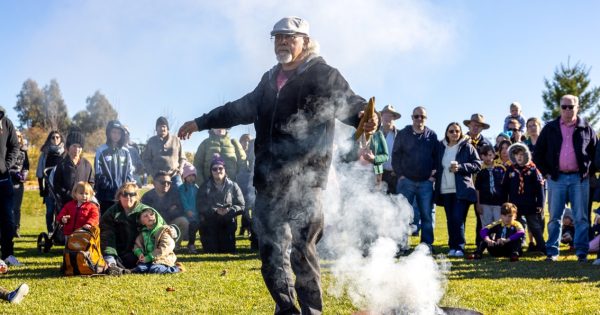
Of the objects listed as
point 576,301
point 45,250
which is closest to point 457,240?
point 576,301

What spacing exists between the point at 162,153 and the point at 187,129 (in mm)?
6978

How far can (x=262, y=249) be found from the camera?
4945 mm

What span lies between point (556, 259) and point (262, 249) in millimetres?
5995

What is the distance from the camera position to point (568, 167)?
924 centimetres

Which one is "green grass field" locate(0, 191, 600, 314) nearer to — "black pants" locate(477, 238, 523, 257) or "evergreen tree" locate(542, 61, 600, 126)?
"black pants" locate(477, 238, 523, 257)

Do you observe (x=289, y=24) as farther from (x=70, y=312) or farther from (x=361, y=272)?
(x=70, y=312)

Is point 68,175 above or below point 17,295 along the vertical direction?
above

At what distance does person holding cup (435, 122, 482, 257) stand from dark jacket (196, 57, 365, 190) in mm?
5721

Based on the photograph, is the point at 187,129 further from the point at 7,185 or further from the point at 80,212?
the point at 7,185

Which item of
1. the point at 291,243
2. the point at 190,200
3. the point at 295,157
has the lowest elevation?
the point at 291,243

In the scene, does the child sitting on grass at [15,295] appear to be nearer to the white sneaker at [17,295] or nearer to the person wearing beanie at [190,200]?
the white sneaker at [17,295]

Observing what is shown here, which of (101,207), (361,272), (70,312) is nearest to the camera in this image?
(70,312)

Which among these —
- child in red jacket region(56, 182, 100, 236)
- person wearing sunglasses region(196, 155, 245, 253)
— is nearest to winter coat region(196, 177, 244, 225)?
person wearing sunglasses region(196, 155, 245, 253)

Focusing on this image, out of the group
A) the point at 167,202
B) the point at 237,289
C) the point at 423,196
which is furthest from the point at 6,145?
the point at 423,196
